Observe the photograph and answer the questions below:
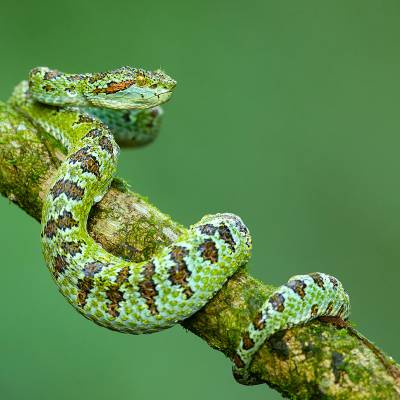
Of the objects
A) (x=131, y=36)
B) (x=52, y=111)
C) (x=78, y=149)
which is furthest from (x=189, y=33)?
(x=78, y=149)

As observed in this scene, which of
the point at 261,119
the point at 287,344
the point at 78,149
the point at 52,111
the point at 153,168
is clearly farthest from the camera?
the point at 261,119

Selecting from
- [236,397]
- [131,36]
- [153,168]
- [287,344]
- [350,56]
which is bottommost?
[236,397]

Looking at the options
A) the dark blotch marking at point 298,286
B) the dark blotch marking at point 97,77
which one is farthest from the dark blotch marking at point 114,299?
the dark blotch marking at point 97,77

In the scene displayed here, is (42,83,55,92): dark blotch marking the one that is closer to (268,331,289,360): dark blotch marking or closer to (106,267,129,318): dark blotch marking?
(106,267,129,318): dark blotch marking

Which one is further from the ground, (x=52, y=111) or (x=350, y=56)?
(x=350, y=56)

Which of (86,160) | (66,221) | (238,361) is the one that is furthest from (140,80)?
(238,361)

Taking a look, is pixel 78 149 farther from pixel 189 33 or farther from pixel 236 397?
pixel 189 33
